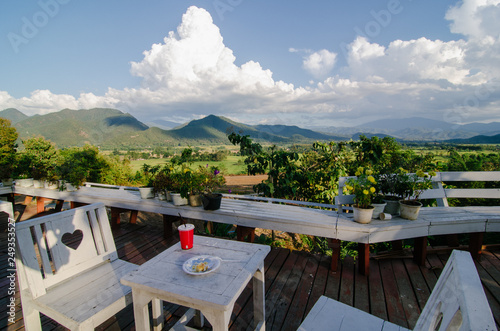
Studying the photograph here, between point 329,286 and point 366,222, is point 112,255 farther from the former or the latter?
point 366,222

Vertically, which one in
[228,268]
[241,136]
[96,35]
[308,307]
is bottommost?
[308,307]

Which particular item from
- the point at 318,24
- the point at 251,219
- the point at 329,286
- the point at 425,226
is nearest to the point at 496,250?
the point at 425,226

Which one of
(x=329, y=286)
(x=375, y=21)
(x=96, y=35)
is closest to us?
(x=329, y=286)

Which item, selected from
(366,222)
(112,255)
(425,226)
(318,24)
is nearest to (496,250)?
A: (425,226)

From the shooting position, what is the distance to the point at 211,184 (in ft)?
10.3

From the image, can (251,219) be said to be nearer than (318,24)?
Yes

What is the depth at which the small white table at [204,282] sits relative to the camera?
3.90 ft

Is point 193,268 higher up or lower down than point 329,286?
higher up

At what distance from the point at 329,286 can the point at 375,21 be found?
425 centimetres

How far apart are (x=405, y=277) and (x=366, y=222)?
76cm

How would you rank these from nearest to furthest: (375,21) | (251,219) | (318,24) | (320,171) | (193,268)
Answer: (193,268), (251,219), (375,21), (320,171), (318,24)

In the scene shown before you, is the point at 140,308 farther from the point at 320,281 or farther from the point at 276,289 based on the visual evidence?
the point at 320,281

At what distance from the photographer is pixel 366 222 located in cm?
248

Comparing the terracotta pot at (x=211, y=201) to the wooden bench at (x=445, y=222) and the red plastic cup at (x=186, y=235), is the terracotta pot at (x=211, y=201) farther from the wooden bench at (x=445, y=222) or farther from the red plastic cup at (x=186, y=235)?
the wooden bench at (x=445, y=222)
